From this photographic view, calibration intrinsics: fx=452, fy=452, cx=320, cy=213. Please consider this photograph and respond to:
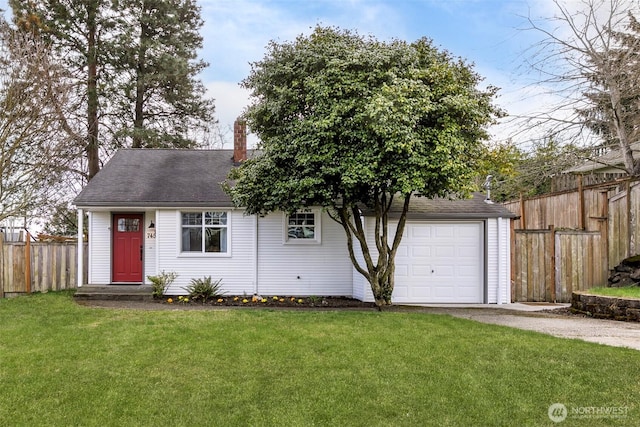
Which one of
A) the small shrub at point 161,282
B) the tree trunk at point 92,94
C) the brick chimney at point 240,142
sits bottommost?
the small shrub at point 161,282

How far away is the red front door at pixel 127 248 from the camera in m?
12.1

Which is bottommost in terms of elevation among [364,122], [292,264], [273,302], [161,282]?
[273,302]

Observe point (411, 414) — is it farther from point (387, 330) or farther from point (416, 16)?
point (416, 16)

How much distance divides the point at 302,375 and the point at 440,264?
6.69 meters

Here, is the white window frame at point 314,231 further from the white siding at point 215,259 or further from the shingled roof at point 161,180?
the shingled roof at point 161,180

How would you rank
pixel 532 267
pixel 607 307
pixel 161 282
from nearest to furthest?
pixel 607 307, pixel 532 267, pixel 161 282

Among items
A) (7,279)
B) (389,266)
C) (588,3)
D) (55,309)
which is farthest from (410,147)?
(7,279)

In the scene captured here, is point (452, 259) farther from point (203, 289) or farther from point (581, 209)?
point (203, 289)

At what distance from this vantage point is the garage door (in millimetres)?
10945

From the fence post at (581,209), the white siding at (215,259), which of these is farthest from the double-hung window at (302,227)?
the fence post at (581,209)

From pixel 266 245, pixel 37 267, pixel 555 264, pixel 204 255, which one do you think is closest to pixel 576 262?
pixel 555 264

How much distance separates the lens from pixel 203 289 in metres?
11.0

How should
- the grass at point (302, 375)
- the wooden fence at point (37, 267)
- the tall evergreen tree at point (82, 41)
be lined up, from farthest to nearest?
the tall evergreen tree at point (82, 41), the wooden fence at point (37, 267), the grass at point (302, 375)

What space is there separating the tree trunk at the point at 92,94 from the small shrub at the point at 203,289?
9888 mm
